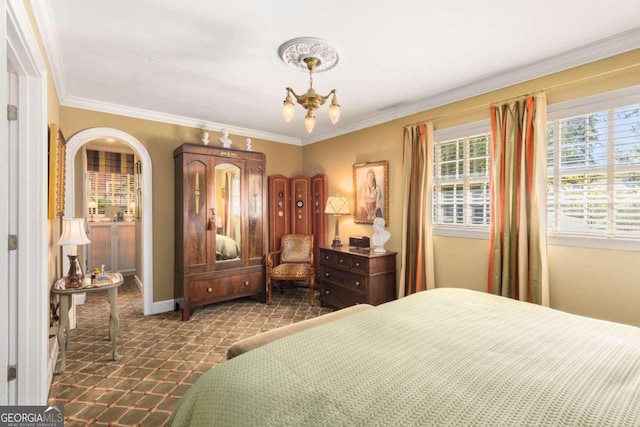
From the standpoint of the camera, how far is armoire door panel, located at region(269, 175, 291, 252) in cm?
→ 489

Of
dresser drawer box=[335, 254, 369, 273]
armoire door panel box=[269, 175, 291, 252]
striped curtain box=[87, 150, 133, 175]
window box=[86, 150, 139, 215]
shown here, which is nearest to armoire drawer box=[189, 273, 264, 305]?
armoire door panel box=[269, 175, 291, 252]

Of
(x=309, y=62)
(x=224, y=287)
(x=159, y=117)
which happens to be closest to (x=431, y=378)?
(x=309, y=62)

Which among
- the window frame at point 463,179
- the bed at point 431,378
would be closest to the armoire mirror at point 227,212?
the window frame at point 463,179

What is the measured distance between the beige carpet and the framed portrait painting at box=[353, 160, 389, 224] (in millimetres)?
1417

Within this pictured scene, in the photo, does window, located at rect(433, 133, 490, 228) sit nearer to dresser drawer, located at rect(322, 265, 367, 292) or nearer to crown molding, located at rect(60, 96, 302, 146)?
dresser drawer, located at rect(322, 265, 367, 292)

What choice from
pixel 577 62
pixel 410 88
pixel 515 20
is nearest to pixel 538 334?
pixel 515 20

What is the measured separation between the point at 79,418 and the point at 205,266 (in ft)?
6.56

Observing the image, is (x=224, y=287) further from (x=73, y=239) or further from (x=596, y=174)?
(x=596, y=174)

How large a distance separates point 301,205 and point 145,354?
A: 2.99 meters

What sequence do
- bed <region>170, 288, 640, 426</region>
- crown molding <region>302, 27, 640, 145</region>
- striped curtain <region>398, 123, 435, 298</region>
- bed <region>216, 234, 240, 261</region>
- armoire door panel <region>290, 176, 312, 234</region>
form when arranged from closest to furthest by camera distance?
1. bed <region>170, 288, 640, 426</region>
2. crown molding <region>302, 27, 640, 145</region>
3. striped curtain <region>398, 123, 435, 298</region>
4. bed <region>216, 234, 240, 261</region>
5. armoire door panel <region>290, 176, 312, 234</region>

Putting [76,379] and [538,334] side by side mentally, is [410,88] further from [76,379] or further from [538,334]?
[76,379]

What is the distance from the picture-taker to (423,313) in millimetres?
1763

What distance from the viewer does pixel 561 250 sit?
2.49 m

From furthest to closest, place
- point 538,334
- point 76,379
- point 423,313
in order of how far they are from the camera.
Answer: point 76,379, point 423,313, point 538,334
